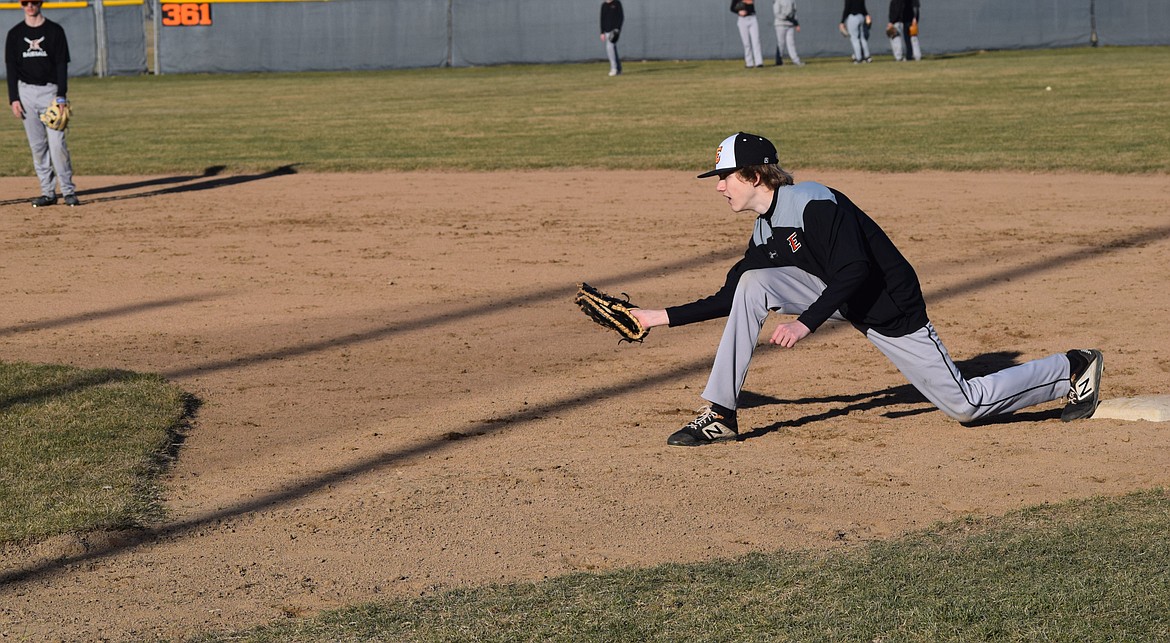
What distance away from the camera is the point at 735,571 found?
4.28m

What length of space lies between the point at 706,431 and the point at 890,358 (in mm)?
826

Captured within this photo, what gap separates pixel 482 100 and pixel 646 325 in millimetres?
20877

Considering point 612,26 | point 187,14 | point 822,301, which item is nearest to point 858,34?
point 612,26

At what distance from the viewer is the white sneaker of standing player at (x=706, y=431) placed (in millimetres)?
5879

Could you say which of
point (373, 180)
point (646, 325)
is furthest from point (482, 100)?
point (646, 325)

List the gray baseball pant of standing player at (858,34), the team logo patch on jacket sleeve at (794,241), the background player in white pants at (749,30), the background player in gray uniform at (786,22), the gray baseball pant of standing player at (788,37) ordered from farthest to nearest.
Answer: the gray baseball pant of standing player at (788,37) → the gray baseball pant of standing player at (858,34) → the background player in gray uniform at (786,22) → the background player in white pants at (749,30) → the team logo patch on jacket sleeve at (794,241)

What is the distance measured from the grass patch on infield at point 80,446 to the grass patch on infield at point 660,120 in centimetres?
933

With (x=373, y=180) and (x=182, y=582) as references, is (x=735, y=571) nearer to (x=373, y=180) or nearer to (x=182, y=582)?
(x=182, y=582)

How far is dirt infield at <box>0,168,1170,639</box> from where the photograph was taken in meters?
4.71

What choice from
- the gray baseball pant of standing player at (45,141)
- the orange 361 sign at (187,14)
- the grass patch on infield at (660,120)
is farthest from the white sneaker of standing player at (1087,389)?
the orange 361 sign at (187,14)

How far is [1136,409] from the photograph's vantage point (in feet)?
20.0

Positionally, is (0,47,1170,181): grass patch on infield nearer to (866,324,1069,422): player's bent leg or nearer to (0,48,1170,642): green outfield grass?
(0,48,1170,642): green outfield grass

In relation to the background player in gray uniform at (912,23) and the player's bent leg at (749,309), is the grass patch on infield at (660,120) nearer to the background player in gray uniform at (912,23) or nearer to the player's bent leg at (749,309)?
the background player in gray uniform at (912,23)

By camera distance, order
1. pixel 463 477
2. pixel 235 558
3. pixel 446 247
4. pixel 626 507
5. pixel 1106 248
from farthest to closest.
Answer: pixel 446 247, pixel 1106 248, pixel 463 477, pixel 626 507, pixel 235 558
